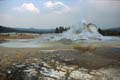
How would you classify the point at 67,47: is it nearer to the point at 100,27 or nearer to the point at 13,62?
the point at 100,27

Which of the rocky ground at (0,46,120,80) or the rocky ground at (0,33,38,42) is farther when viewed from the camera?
the rocky ground at (0,33,38,42)

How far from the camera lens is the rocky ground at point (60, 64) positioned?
6.61ft

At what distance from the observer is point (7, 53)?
6.88ft

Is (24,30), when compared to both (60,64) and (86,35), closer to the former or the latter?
(60,64)

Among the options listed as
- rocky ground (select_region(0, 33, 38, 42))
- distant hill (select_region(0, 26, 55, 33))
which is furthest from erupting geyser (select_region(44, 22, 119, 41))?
rocky ground (select_region(0, 33, 38, 42))

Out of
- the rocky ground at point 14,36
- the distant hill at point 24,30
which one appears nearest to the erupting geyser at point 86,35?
the distant hill at point 24,30

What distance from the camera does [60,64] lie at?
2.05 metres

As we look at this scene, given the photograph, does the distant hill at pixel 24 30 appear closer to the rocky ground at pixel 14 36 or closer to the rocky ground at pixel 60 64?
the rocky ground at pixel 14 36

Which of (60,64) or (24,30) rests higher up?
(24,30)

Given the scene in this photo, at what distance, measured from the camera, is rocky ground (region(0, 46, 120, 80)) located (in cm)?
201

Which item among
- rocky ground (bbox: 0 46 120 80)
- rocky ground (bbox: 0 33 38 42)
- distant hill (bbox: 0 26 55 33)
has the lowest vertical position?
rocky ground (bbox: 0 46 120 80)

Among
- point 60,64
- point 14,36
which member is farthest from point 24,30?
point 60,64

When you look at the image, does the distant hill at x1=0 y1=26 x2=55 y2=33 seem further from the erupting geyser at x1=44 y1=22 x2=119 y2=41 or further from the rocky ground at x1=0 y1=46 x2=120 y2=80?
the rocky ground at x1=0 y1=46 x2=120 y2=80

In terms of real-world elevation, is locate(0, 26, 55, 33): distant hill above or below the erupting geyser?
above
